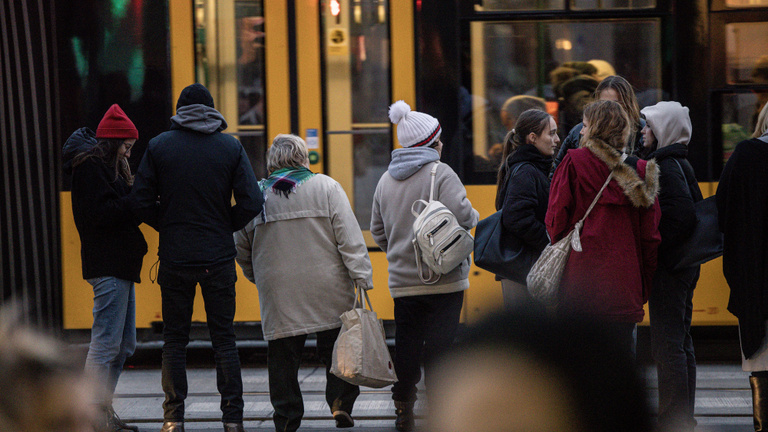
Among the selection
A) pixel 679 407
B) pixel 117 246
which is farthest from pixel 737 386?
pixel 117 246

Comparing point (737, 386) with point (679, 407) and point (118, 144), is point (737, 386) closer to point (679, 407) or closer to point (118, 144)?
point (679, 407)

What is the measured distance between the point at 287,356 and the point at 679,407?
2.09 m

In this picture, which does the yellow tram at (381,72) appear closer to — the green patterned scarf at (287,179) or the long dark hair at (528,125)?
the long dark hair at (528,125)

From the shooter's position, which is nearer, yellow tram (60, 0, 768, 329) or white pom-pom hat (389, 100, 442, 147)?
white pom-pom hat (389, 100, 442, 147)

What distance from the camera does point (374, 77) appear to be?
611 centimetres

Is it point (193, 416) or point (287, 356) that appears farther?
point (193, 416)

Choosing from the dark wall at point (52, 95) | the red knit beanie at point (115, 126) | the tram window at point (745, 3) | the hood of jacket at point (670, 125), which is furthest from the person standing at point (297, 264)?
the tram window at point (745, 3)

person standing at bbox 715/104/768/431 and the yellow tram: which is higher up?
the yellow tram

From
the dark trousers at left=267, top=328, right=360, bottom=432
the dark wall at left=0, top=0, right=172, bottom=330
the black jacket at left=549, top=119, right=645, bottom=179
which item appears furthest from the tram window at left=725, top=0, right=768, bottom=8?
the dark wall at left=0, top=0, right=172, bottom=330

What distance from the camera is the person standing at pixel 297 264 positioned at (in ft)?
14.2

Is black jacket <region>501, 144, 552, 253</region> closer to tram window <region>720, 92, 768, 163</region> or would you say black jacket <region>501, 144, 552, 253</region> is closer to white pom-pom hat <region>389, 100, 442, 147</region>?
white pom-pom hat <region>389, 100, 442, 147</region>

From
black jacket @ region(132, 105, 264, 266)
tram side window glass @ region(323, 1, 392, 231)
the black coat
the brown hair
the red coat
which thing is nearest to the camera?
the red coat

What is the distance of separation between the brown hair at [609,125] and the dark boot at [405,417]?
1872mm

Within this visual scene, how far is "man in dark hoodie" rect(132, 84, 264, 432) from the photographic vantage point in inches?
166
